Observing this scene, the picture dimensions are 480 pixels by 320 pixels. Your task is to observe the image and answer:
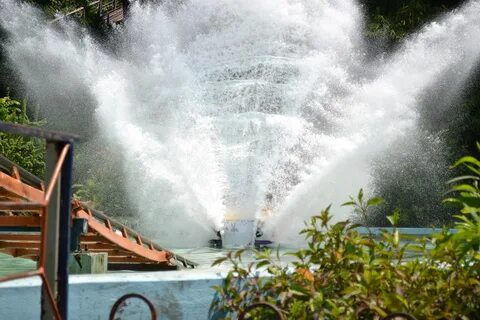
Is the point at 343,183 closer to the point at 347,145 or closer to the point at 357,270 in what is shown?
the point at 347,145

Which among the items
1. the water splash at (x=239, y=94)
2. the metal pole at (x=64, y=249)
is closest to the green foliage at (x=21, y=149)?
the water splash at (x=239, y=94)

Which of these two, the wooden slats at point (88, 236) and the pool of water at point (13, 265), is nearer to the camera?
the wooden slats at point (88, 236)

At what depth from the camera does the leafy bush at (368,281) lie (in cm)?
233

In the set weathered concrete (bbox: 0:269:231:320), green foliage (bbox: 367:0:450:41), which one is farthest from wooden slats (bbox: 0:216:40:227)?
green foliage (bbox: 367:0:450:41)

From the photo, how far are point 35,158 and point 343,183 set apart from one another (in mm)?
5732

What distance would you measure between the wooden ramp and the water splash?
4129mm

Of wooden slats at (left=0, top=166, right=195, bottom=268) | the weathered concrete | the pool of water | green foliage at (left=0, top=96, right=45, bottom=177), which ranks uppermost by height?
green foliage at (left=0, top=96, right=45, bottom=177)

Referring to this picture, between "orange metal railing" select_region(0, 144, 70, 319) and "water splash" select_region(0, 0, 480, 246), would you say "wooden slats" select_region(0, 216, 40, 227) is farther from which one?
"water splash" select_region(0, 0, 480, 246)

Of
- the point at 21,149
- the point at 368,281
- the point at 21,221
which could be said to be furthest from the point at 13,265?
the point at 21,149

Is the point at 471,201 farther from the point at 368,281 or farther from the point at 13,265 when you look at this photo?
the point at 13,265

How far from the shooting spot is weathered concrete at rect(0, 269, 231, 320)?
2676 millimetres

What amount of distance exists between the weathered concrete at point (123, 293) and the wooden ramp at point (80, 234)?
1.65 meters

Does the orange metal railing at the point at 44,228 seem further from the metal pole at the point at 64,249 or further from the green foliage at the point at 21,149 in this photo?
the green foliage at the point at 21,149

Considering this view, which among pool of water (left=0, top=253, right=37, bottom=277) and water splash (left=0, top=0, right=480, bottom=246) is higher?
water splash (left=0, top=0, right=480, bottom=246)
